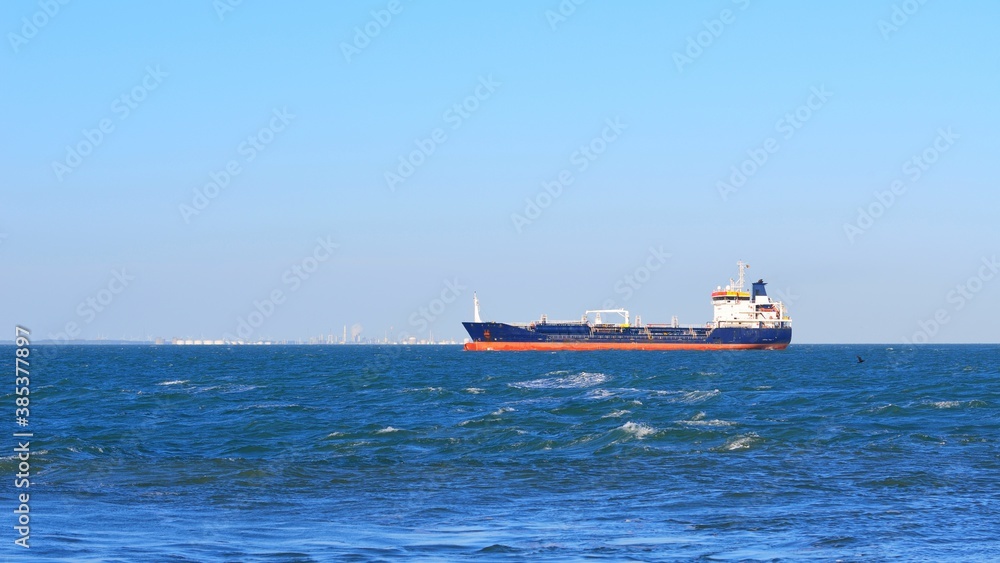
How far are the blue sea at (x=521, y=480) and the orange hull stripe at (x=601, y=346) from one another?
374 ft

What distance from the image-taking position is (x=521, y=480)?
25.4 m

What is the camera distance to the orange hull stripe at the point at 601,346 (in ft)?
544

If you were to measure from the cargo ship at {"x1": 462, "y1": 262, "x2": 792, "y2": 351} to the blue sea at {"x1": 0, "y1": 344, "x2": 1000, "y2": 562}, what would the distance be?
114141 millimetres

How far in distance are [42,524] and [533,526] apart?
361 inches

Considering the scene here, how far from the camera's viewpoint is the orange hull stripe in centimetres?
16575

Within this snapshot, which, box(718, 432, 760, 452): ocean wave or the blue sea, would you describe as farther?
box(718, 432, 760, 452): ocean wave

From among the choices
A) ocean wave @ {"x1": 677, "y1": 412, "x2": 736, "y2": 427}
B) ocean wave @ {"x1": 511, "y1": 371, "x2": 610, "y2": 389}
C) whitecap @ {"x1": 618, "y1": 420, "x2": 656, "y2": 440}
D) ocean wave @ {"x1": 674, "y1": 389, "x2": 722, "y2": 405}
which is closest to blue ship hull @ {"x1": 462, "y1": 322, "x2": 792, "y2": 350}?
ocean wave @ {"x1": 511, "y1": 371, "x2": 610, "y2": 389}

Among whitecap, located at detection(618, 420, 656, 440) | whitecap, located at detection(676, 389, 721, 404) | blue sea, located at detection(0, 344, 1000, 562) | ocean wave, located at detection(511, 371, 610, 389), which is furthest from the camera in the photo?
ocean wave, located at detection(511, 371, 610, 389)

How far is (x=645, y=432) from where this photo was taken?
3428cm

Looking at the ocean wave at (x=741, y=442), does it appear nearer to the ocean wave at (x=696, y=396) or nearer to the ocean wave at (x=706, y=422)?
the ocean wave at (x=706, y=422)

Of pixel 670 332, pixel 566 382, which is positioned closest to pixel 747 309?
pixel 670 332

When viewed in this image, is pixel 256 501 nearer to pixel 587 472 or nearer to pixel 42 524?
pixel 42 524

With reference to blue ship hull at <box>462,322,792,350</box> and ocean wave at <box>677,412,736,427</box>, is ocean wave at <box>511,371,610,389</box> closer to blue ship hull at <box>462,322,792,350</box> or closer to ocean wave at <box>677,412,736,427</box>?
ocean wave at <box>677,412,736,427</box>

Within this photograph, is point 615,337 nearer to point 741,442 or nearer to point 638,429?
point 638,429
